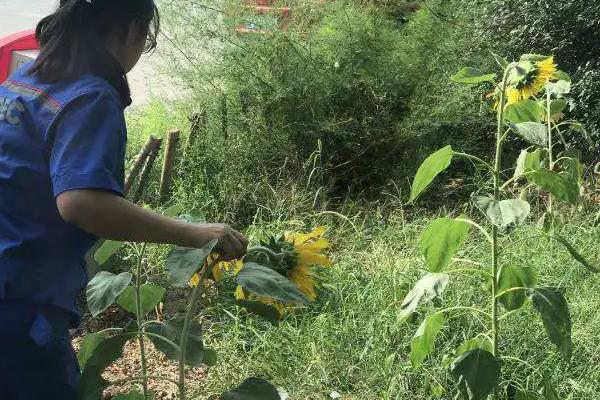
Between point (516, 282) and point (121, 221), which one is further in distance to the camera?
point (516, 282)

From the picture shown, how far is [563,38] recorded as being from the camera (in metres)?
4.93

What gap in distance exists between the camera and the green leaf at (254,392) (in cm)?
159

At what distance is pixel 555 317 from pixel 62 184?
45.0 inches

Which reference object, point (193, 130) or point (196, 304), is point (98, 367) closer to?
point (196, 304)

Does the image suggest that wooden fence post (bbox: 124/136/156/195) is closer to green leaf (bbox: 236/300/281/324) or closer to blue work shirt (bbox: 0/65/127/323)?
blue work shirt (bbox: 0/65/127/323)

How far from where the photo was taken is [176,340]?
172 cm

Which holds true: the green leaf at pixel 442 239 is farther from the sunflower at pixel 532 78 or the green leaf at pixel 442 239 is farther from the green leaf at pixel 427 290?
the sunflower at pixel 532 78

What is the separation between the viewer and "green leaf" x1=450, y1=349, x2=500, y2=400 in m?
1.85

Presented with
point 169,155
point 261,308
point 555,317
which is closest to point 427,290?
point 555,317

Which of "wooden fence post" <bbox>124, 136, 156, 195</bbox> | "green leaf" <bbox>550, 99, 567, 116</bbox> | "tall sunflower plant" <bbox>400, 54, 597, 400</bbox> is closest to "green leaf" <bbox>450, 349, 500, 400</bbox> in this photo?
"tall sunflower plant" <bbox>400, 54, 597, 400</bbox>

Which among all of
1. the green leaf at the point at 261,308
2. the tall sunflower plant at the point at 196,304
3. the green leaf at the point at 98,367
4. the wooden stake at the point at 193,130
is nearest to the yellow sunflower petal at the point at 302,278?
the tall sunflower plant at the point at 196,304

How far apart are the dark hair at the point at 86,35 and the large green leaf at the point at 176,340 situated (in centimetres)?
54

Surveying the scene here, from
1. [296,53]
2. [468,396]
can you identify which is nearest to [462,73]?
[468,396]

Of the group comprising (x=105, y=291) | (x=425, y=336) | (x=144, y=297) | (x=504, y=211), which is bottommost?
(x=425, y=336)
